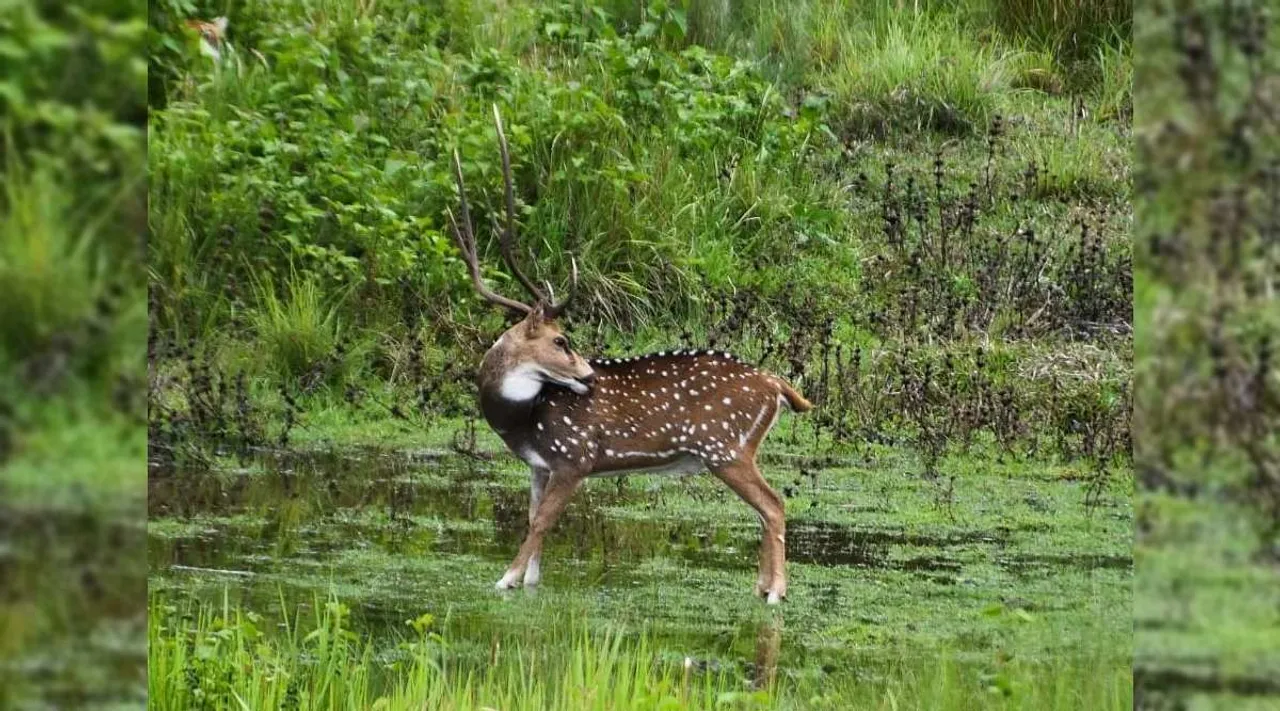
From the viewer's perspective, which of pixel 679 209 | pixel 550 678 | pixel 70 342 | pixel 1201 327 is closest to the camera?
pixel 70 342

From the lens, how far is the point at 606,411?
135 inches

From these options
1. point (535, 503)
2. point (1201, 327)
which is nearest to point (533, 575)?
point (535, 503)

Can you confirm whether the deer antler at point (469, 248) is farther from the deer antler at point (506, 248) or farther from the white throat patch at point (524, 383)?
the white throat patch at point (524, 383)

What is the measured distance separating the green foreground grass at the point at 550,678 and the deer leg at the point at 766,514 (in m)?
0.20

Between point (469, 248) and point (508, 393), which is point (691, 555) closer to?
point (508, 393)

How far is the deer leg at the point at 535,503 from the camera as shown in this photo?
3361 millimetres

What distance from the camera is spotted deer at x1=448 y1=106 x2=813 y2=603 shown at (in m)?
3.39

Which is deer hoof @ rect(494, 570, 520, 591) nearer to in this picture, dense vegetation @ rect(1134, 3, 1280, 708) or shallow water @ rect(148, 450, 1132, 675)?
→ shallow water @ rect(148, 450, 1132, 675)

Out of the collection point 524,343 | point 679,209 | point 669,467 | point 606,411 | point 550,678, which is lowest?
point 550,678

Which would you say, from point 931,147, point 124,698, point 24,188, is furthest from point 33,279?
point 931,147

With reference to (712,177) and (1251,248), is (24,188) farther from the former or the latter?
(712,177)

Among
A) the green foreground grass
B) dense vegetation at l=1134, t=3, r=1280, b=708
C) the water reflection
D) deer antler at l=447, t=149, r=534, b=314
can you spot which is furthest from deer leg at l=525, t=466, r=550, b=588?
dense vegetation at l=1134, t=3, r=1280, b=708

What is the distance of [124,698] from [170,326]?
6.73 ft

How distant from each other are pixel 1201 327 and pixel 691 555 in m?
1.14
